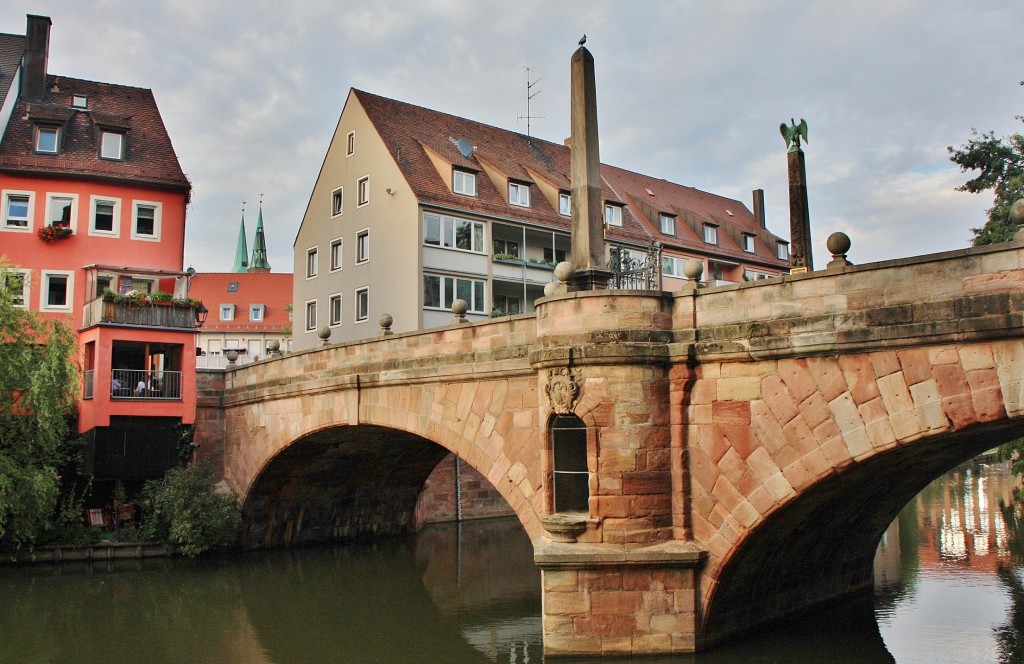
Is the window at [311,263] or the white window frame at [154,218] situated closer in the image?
the white window frame at [154,218]

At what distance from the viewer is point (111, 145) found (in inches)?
1137

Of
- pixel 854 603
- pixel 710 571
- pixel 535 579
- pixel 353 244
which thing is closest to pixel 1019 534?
pixel 854 603

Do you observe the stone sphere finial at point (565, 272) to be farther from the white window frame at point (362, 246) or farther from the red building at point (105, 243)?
the white window frame at point (362, 246)

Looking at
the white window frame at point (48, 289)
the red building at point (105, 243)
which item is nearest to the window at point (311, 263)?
the red building at point (105, 243)

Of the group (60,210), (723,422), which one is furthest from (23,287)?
(723,422)

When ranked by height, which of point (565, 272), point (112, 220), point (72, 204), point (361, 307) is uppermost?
point (72, 204)

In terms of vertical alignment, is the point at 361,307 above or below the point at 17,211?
below

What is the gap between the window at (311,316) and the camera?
34.8 m

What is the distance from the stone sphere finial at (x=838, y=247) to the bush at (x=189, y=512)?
17.9m

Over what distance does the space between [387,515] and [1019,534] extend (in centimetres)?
1700

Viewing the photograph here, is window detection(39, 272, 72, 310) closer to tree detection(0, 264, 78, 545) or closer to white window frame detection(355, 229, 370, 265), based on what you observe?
tree detection(0, 264, 78, 545)

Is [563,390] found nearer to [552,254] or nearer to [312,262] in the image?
[552,254]

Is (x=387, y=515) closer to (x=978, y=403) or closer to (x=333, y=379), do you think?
(x=333, y=379)

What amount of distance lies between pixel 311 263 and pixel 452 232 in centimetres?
721
